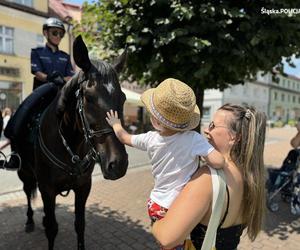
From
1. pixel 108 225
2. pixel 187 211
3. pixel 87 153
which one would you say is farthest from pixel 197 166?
pixel 108 225

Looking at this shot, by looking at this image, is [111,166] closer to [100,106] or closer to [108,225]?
[100,106]

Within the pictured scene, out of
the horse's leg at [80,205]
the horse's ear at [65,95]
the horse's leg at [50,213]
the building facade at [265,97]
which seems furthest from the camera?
the building facade at [265,97]

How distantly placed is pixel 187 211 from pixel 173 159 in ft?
1.19

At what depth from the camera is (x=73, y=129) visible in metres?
2.86

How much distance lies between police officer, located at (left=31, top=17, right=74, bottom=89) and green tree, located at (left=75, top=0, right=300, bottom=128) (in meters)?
1.57

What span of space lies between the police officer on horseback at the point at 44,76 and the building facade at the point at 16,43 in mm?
15504

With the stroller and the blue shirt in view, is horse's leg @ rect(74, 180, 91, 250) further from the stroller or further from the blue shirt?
the stroller

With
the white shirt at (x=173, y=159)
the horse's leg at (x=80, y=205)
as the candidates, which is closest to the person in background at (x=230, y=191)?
the white shirt at (x=173, y=159)

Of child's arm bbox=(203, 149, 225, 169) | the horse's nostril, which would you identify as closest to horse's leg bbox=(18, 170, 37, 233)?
the horse's nostril

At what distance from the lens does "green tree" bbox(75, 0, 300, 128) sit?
4609 millimetres

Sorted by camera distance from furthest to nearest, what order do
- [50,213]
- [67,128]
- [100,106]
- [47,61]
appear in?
[47,61] → [50,213] → [67,128] → [100,106]

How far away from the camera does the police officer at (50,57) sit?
3.67m

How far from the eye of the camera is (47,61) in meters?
3.75

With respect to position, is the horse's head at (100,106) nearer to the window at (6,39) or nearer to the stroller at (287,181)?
the stroller at (287,181)
